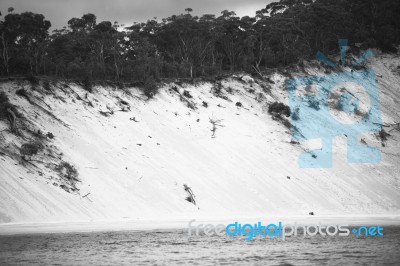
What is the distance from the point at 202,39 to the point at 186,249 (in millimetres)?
31363

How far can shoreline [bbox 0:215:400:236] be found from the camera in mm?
21906

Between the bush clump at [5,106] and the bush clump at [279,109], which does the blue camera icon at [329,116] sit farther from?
the bush clump at [5,106]

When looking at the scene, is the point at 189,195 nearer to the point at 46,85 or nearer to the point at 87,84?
the point at 87,84

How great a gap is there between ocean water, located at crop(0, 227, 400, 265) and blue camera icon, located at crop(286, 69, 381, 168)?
1480cm

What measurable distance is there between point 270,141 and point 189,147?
21.9 feet

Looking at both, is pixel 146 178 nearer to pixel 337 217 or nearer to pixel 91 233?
pixel 91 233

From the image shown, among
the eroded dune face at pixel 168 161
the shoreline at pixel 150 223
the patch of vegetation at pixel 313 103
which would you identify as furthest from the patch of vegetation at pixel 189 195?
the patch of vegetation at pixel 313 103

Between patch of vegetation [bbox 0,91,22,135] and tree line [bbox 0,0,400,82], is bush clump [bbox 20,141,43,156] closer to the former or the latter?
patch of vegetation [bbox 0,91,22,135]

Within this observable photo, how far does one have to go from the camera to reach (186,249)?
1866 cm

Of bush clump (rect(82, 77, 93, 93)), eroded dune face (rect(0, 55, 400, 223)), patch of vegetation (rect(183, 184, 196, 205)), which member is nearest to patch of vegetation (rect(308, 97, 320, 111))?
eroded dune face (rect(0, 55, 400, 223))

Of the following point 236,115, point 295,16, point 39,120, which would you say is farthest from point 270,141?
point 295,16

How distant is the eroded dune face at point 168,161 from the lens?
1012 inches

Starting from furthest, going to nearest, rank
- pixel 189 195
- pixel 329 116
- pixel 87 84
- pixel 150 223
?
pixel 329 116, pixel 87 84, pixel 189 195, pixel 150 223

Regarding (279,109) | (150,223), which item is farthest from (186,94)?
(150,223)
